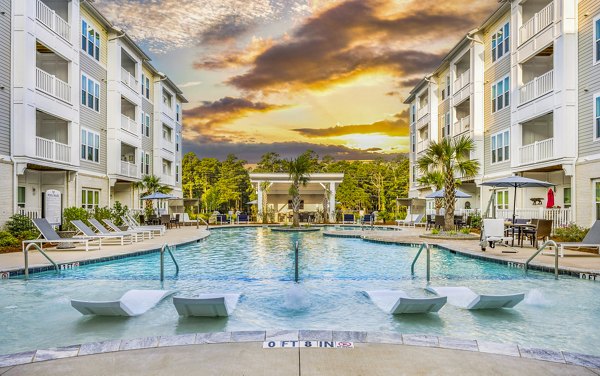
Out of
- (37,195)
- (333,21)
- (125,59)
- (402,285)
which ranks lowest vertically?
(402,285)

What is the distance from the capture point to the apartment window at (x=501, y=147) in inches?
925

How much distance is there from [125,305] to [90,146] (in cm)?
1880

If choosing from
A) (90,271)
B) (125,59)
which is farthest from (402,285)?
(125,59)

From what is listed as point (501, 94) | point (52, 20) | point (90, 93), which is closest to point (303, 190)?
point (501, 94)

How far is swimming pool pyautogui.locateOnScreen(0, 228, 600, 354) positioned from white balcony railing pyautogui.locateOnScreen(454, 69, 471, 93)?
17.0m

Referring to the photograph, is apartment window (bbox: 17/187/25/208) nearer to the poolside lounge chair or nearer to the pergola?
the poolside lounge chair

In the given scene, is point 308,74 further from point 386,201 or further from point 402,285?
point 402,285

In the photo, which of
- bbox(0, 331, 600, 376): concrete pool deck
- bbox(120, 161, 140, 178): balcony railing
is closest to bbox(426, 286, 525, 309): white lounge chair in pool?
bbox(0, 331, 600, 376): concrete pool deck

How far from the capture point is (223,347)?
4.58 meters

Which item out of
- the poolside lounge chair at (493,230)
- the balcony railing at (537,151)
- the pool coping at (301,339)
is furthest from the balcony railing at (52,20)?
the balcony railing at (537,151)

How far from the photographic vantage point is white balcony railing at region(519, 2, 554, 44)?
63.1 ft

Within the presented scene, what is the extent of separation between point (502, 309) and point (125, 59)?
28.3 m

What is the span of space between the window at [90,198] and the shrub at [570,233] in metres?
21.2

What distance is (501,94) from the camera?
24266 mm
